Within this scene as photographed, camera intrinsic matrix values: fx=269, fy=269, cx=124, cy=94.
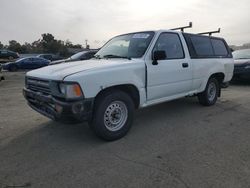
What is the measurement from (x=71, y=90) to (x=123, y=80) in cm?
98

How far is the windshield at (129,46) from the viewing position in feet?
16.9

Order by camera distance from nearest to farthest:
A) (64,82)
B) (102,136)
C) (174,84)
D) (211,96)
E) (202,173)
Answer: (202,173), (64,82), (102,136), (174,84), (211,96)

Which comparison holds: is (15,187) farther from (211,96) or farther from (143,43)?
(211,96)

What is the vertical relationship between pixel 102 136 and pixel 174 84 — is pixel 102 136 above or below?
below

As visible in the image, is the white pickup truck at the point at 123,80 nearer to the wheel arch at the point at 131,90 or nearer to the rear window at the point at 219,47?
the wheel arch at the point at 131,90

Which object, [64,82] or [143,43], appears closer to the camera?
[64,82]

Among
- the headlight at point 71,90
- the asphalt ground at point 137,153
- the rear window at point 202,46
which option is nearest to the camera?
the asphalt ground at point 137,153

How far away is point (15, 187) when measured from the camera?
310 cm

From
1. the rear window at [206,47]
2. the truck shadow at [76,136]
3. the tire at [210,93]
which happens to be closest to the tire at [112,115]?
the truck shadow at [76,136]

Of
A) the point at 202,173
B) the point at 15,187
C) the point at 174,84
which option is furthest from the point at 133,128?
the point at 15,187

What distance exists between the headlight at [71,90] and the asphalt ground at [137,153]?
0.88 meters

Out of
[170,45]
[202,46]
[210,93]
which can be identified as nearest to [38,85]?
[170,45]

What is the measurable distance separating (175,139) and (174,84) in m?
1.42

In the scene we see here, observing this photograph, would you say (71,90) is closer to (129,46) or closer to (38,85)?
(38,85)
